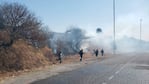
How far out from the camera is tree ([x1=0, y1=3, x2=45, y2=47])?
3297 centimetres

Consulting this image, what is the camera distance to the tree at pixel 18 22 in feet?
108

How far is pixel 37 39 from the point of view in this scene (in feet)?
117

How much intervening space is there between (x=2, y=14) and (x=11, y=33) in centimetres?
221

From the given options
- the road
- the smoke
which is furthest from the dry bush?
the smoke

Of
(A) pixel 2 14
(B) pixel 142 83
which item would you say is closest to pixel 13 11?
(A) pixel 2 14

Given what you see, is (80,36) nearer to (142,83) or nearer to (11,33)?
(11,33)

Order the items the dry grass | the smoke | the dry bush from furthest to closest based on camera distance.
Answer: the smoke, the dry bush, the dry grass

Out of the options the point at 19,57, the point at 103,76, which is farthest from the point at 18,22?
the point at 103,76

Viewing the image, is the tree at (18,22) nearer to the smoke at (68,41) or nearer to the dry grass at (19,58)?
the dry grass at (19,58)

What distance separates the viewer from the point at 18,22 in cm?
3378

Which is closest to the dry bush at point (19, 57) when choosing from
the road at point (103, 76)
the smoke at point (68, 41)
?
the road at point (103, 76)

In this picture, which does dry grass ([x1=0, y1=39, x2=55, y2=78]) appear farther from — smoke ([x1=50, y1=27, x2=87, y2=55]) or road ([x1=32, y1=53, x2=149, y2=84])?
smoke ([x1=50, y1=27, x2=87, y2=55])

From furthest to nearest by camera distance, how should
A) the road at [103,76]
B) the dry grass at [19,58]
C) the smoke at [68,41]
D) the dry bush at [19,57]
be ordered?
the smoke at [68,41], the dry bush at [19,57], the dry grass at [19,58], the road at [103,76]

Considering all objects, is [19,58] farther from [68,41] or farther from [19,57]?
[68,41]
